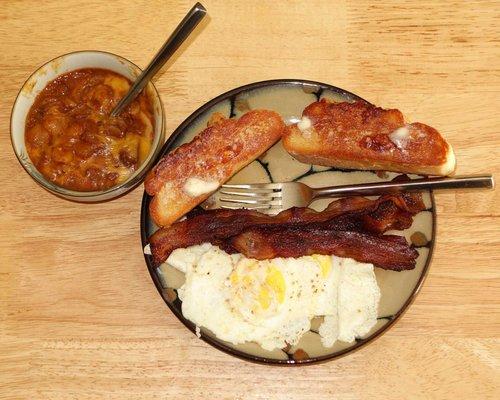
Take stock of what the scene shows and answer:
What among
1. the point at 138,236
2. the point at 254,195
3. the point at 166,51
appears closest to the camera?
the point at 166,51

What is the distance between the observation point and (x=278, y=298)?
6.76 ft

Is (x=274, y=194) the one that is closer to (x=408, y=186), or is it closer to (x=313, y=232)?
(x=313, y=232)

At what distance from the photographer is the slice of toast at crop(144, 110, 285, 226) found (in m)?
2.14

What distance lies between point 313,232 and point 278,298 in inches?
10.5

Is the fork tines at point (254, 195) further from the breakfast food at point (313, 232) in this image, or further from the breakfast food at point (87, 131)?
the breakfast food at point (87, 131)

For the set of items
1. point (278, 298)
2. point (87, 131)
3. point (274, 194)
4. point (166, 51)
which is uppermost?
point (166, 51)

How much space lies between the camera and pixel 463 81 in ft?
8.02

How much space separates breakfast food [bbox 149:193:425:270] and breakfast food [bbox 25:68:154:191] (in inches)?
11.8

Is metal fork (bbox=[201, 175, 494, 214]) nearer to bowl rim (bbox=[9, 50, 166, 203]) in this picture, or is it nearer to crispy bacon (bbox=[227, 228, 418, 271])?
crispy bacon (bbox=[227, 228, 418, 271])

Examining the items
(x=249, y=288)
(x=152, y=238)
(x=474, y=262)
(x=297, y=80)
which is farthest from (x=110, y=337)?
(x=474, y=262)

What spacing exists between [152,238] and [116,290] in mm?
286

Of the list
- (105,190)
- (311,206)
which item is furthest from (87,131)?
(311,206)

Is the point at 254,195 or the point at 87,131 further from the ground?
the point at 87,131

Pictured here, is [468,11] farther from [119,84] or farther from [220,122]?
[119,84]
